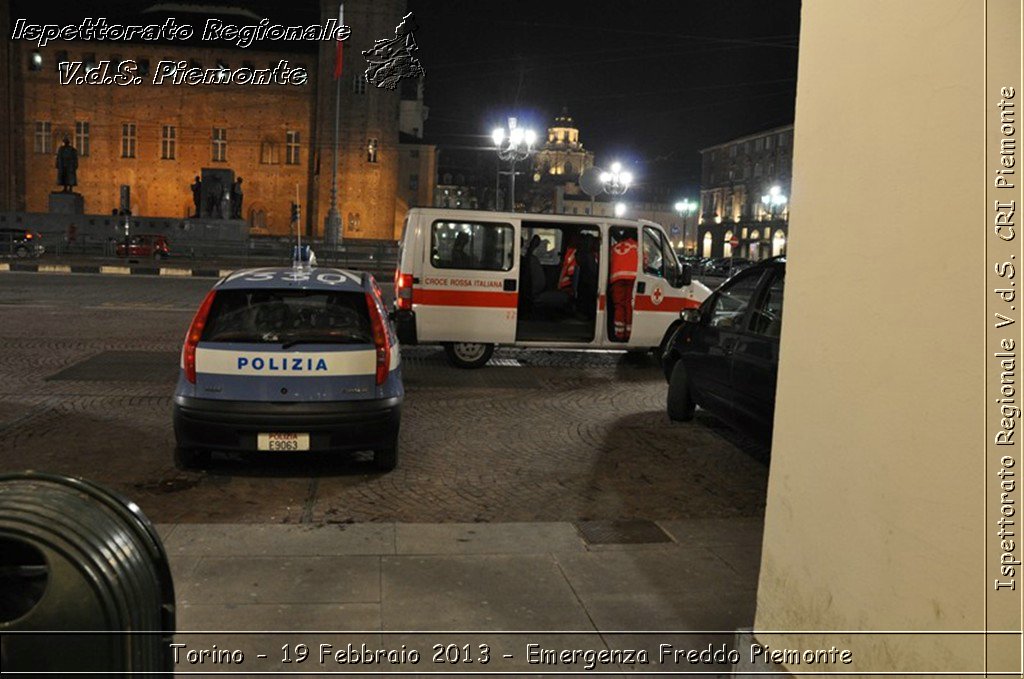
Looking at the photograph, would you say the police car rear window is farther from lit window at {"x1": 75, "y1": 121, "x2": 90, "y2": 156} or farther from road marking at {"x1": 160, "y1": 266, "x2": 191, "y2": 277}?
lit window at {"x1": 75, "y1": 121, "x2": 90, "y2": 156}

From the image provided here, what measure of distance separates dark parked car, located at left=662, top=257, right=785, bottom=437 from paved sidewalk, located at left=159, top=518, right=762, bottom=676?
1.60m

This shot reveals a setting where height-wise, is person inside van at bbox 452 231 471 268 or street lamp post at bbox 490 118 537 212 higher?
street lamp post at bbox 490 118 537 212

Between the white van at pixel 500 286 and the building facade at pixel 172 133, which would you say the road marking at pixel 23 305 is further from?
the building facade at pixel 172 133

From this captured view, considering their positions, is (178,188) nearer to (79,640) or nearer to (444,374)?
(444,374)

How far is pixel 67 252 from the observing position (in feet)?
153

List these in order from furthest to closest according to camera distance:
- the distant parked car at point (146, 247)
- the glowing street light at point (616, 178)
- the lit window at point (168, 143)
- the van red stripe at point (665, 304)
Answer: the lit window at point (168, 143), the distant parked car at point (146, 247), the glowing street light at point (616, 178), the van red stripe at point (665, 304)

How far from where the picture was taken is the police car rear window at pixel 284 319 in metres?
7.19

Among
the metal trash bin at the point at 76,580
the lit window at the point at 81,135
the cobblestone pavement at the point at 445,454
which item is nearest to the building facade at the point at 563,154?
the lit window at the point at 81,135

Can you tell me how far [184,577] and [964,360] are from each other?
405cm

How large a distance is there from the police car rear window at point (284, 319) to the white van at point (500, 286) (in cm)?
541

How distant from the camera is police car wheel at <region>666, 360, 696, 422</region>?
9.77 metres

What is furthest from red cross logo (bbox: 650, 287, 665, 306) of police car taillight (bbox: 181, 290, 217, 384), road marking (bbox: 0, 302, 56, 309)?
road marking (bbox: 0, 302, 56, 309)

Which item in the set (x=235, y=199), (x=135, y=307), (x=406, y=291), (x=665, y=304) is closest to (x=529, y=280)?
(x=665, y=304)

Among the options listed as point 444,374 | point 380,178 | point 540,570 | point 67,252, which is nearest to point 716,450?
point 540,570
